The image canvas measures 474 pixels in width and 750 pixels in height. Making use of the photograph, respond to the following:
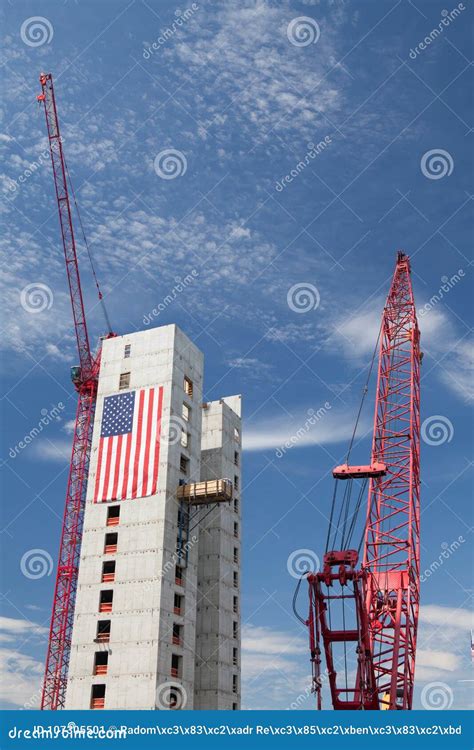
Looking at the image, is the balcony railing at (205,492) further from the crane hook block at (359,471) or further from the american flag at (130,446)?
the crane hook block at (359,471)

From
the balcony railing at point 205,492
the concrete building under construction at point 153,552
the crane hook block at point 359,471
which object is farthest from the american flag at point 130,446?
the crane hook block at point 359,471

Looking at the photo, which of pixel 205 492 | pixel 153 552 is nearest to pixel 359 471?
pixel 205 492

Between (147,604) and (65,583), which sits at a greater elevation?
(65,583)

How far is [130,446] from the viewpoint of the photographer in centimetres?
9962

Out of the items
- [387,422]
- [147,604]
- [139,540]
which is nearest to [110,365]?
[139,540]

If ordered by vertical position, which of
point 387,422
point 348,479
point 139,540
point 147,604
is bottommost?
point 147,604

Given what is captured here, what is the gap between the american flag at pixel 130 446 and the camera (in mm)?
97500

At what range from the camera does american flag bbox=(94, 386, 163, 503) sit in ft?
320

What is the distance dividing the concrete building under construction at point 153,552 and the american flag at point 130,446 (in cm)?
14

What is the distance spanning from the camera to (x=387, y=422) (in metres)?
114

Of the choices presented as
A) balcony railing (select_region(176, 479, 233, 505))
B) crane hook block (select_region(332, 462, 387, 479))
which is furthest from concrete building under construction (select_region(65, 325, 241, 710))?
crane hook block (select_region(332, 462, 387, 479))
